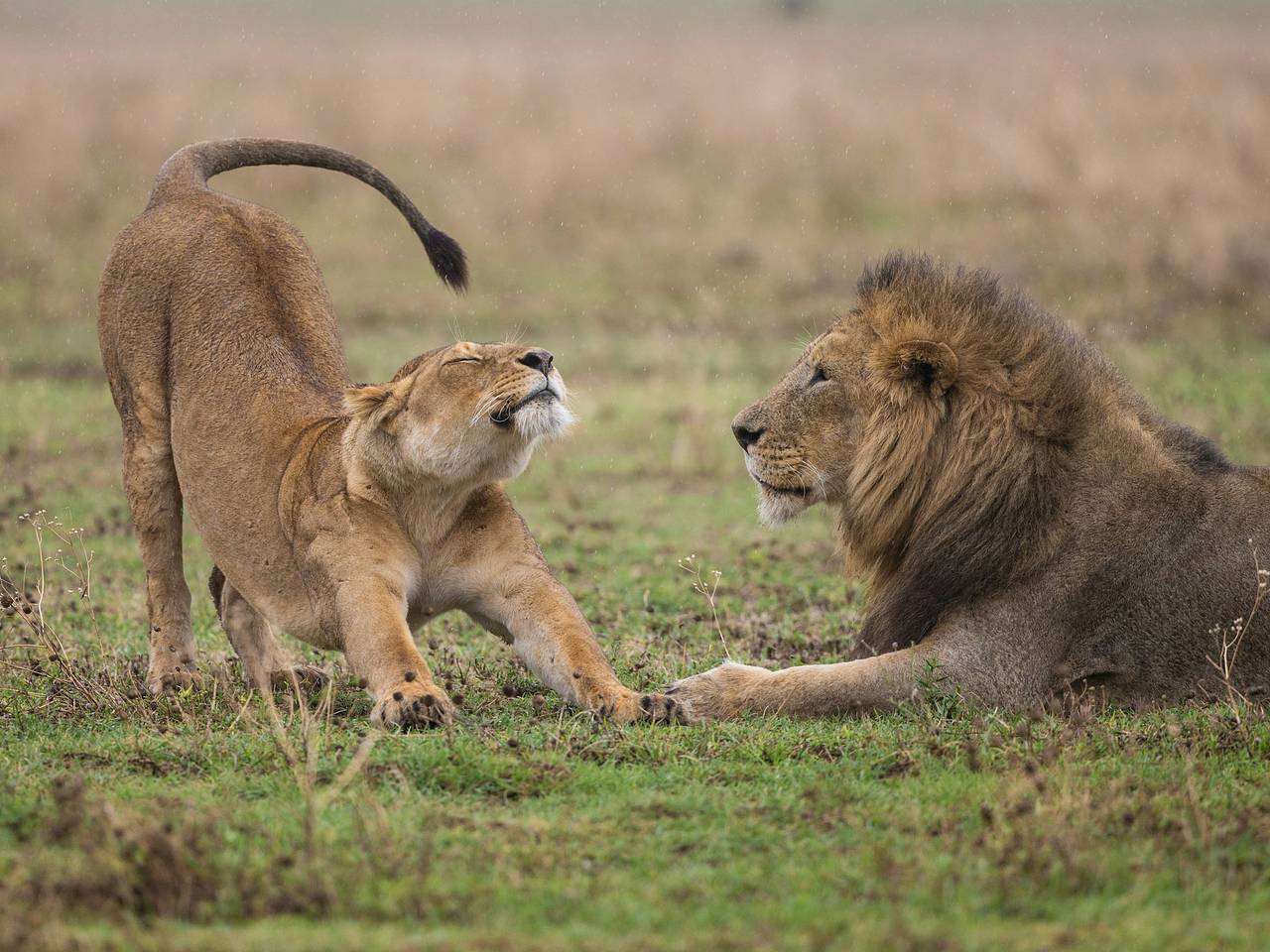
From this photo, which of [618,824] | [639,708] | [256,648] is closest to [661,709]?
[639,708]

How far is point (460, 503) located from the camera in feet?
18.0

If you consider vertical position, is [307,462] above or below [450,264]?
below

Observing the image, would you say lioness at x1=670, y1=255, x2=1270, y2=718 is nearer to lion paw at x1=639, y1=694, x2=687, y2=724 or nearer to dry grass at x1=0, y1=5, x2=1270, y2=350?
lion paw at x1=639, y1=694, x2=687, y2=724

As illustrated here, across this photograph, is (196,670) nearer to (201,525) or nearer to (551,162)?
(201,525)

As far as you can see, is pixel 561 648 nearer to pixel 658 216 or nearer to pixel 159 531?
pixel 159 531

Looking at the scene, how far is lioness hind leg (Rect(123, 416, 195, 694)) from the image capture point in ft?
19.7

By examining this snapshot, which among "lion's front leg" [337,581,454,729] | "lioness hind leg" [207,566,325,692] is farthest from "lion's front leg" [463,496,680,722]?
"lioness hind leg" [207,566,325,692]

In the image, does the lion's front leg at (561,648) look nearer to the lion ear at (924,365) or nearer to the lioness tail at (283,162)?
the lion ear at (924,365)

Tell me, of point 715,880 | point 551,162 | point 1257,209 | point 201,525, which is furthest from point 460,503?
point 551,162

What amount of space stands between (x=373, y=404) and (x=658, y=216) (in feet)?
47.0

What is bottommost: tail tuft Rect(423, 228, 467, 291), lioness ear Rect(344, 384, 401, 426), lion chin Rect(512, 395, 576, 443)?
lioness ear Rect(344, 384, 401, 426)

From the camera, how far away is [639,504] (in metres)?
10.7

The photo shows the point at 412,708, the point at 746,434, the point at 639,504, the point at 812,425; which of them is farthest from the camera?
the point at 639,504

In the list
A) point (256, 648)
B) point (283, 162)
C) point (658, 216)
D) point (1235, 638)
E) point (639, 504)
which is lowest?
point (639, 504)
